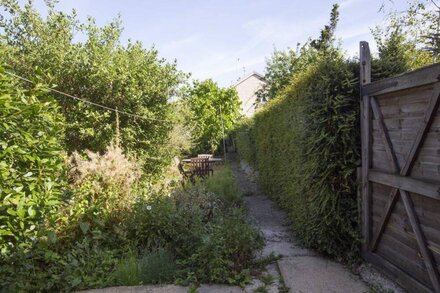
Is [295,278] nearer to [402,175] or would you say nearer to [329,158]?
[329,158]

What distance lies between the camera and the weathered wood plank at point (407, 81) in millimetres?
2689

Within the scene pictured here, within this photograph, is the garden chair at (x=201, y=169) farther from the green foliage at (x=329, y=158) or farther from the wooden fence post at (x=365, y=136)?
the wooden fence post at (x=365, y=136)

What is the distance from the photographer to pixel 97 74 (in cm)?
852

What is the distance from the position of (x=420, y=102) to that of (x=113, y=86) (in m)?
7.67

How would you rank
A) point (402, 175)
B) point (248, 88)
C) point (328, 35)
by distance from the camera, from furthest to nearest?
point (248, 88) → point (328, 35) → point (402, 175)

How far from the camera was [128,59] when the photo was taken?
958 cm

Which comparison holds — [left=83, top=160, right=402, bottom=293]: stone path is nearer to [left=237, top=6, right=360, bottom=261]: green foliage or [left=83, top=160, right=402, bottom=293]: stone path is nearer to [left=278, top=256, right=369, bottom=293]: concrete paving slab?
[left=278, top=256, right=369, bottom=293]: concrete paving slab

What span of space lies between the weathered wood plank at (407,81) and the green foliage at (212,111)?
58.2ft

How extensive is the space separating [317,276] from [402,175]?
155 cm

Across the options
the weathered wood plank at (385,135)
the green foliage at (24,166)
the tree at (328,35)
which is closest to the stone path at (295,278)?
the green foliage at (24,166)

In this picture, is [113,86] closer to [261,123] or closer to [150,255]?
[261,123]

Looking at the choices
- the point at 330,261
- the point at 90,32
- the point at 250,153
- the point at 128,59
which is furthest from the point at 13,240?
the point at 250,153

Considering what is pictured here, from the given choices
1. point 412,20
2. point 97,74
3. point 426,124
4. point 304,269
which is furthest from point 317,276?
point 412,20

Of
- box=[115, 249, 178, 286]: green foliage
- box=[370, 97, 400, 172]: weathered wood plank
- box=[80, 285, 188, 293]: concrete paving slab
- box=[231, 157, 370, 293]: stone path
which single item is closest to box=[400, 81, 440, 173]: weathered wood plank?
box=[370, 97, 400, 172]: weathered wood plank
